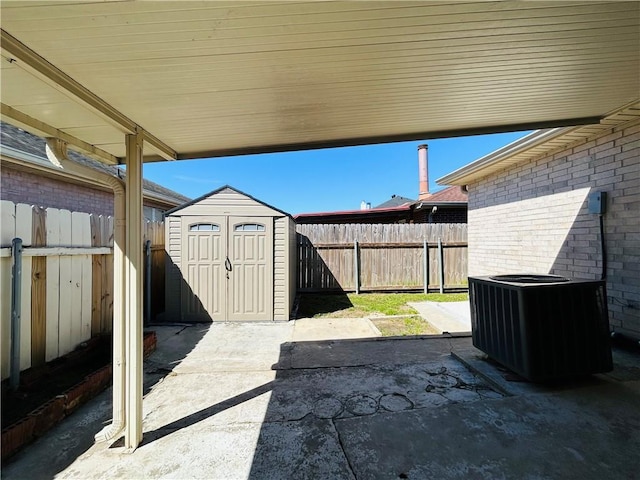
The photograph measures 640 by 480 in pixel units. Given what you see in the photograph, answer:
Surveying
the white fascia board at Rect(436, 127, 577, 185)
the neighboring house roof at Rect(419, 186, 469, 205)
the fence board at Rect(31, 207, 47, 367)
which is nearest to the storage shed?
the fence board at Rect(31, 207, 47, 367)

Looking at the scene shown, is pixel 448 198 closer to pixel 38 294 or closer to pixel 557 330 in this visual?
pixel 557 330

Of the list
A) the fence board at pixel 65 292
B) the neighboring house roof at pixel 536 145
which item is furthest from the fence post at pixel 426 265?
the fence board at pixel 65 292

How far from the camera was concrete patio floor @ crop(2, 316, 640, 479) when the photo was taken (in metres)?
1.72

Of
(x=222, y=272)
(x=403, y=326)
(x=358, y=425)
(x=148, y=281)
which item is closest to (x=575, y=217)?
(x=403, y=326)

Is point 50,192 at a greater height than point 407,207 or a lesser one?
lesser

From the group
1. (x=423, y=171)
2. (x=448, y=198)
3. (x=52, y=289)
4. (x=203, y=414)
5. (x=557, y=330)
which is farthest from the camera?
(x=423, y=171)

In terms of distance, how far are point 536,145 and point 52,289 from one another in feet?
20.2

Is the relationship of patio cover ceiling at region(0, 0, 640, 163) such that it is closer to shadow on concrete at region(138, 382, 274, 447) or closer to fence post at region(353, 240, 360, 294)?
shadow on concrete at region(138, 382, 274, 447)

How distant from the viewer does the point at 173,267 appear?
16.7ft

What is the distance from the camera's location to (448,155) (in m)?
16.0

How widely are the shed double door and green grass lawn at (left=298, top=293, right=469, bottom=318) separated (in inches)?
42.6

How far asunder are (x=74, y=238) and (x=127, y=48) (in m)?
2.56

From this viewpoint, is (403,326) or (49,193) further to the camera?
(49,193)

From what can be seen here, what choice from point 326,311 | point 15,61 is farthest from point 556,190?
point 15,61
